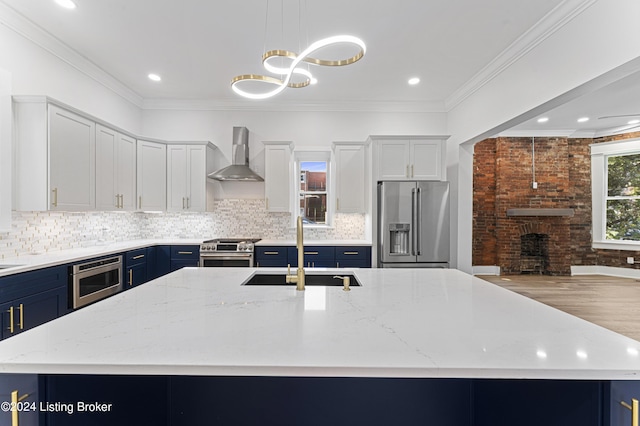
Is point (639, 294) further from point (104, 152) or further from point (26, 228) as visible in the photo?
point (26, 228)

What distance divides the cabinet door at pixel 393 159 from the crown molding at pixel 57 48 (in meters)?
3.72

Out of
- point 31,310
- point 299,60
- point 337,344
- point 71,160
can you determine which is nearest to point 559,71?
point 299,60

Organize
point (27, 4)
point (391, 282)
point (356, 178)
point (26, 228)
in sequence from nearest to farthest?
point (391, 282), point (27, 4), point (26, 228), point (356, 178)

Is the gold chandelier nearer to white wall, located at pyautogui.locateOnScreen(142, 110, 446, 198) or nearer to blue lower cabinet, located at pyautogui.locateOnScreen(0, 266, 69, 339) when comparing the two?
blue lower cabinet, located at pyautogui.locateOnScreen(0, 266, 69, 339)

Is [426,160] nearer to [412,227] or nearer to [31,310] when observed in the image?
[412,227]

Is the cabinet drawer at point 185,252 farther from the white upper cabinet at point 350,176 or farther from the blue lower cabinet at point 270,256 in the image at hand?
the white upper cabinet at point 350,176

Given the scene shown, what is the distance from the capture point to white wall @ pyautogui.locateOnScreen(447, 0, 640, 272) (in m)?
2.17

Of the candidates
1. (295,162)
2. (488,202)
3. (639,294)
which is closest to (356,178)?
(295,162)

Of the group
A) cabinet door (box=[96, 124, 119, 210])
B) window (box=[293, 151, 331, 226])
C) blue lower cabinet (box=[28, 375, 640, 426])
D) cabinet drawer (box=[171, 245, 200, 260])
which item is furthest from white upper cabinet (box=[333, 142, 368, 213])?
blue lower cabinet (box=[28, 375, 640, 426])

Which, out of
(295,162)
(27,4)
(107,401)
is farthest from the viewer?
(295,162)

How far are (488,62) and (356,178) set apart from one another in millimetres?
2193

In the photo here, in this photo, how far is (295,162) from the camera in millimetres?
5176

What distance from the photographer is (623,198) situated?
20.8ft

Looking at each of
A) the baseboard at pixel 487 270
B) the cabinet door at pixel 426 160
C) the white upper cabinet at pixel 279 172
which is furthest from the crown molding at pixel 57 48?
the baseboard at pixel 487 270
